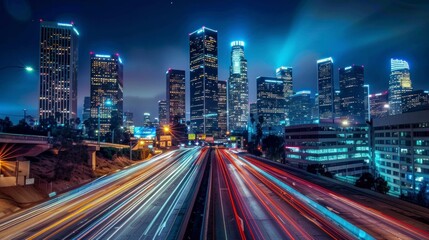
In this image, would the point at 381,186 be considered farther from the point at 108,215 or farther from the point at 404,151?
the point at 108,215

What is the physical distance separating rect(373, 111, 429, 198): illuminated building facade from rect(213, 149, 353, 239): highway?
60.9 m

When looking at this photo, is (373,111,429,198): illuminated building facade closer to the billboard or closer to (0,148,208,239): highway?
(0,148,208,239): highway

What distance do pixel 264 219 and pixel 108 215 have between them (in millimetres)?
15753

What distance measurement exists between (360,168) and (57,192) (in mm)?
133688

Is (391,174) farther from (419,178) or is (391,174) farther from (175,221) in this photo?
(175,221)

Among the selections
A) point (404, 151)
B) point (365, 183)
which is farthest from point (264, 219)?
point (404, 151)

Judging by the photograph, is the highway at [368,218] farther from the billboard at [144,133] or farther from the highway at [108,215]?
the billboard at [144,133]

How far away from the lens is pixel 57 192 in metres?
43.4

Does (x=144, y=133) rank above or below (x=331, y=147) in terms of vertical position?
above

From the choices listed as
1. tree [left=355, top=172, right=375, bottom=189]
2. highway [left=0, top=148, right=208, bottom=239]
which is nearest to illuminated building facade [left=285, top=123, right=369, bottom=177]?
tree [left=355, top=172, right=375, bottom=189]

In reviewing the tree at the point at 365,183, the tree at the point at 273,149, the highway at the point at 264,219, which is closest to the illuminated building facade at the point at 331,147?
the tree at the point at 273,149

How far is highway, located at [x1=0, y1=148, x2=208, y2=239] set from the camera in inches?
977

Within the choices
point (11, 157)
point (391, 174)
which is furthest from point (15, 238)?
point (391, 174)

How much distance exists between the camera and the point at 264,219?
2820cm
